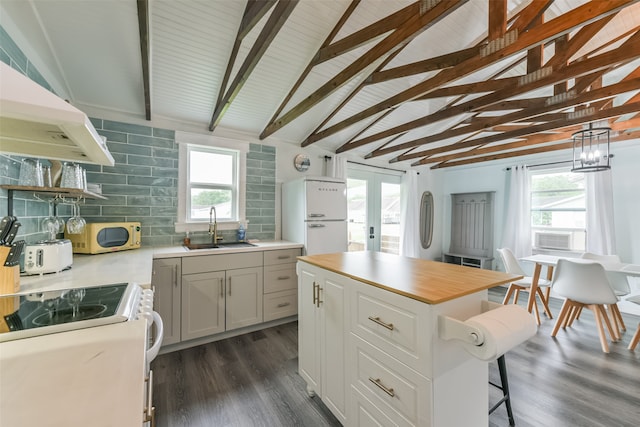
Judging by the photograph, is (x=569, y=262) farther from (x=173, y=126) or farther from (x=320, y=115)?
(x=173, y=126)

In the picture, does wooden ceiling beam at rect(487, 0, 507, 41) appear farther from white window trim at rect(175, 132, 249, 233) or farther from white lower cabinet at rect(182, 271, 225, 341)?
white lower cabinet at rect(182, 271, 225, 341)

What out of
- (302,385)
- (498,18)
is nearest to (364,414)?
(302,385)

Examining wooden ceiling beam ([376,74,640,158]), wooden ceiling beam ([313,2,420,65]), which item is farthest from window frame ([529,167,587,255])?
wooden ceiling beam ([313,2,420,65])

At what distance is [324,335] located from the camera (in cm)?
166

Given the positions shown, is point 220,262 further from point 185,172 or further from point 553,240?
point 553,240

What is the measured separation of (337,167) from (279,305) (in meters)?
2.30

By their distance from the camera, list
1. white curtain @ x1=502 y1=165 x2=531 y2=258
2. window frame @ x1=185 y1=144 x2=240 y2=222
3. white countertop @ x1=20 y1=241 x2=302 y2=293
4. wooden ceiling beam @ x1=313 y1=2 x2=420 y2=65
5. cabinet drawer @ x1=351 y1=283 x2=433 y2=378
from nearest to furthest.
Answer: cabinet drawer @ x1=351 y1=283 x2=433 y2=378 < white countertop @ x1=20 y1=241 x2=302 y2=293 < wooden ceiling beam @ x1=313 y1=2 x2=420 y2=65 < window frame @ x1=185 y1=144 x2=240 y2=222 < white curtain @ x1=502 y1=165 x2=531 y2=258

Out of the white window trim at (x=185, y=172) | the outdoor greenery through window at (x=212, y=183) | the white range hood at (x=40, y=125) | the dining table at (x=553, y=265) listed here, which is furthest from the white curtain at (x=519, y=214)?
the white range hood at (x=40, y=125)

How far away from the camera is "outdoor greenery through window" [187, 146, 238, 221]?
3.15 meters

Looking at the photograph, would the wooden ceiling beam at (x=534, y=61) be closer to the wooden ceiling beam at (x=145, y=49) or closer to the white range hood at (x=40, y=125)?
the wooden ceiling beam at (x=145, y=49)

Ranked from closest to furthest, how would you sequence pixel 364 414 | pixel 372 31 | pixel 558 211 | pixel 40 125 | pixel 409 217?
pixel 40 125 → pixel 364 414 → pixel 372 31 → pixel 558 211 → pixel 409 217

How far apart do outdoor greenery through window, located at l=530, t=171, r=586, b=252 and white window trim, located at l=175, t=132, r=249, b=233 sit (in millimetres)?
5017

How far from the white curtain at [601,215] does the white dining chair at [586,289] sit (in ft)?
5.27

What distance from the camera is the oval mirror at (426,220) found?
18.6 ft
